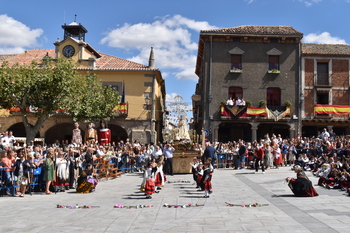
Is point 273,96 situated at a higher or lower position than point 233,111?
higher

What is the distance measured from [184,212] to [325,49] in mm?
28507

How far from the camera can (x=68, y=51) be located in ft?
109

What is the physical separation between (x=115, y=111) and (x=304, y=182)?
22.1 meters

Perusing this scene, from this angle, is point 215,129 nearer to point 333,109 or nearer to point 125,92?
point 125,92

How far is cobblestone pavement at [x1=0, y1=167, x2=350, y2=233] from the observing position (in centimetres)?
782

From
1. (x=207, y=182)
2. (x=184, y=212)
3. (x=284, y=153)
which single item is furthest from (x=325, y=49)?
(x=184, y=212)

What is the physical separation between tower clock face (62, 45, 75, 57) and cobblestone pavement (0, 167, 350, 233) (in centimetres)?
2125

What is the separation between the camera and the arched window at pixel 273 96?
106 ft

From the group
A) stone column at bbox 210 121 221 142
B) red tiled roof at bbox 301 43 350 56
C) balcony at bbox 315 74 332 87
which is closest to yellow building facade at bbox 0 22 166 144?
stone column at bbox 210 121 221 142

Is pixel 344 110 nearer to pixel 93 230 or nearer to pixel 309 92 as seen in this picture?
pixel 309 92

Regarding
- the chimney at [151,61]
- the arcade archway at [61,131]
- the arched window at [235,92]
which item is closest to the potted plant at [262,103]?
the arched window at [235,92]

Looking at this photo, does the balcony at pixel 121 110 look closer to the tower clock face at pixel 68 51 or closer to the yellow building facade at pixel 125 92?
the yellow building facade at pixel 125 92

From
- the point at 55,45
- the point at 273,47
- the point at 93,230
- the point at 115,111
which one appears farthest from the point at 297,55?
the point at 93,230

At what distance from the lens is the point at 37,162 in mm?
13820
